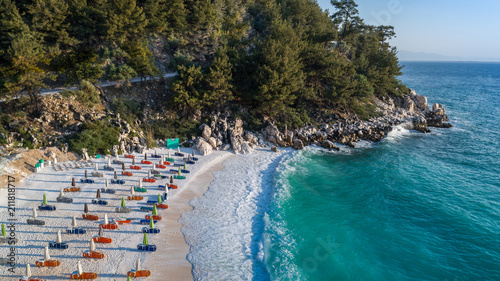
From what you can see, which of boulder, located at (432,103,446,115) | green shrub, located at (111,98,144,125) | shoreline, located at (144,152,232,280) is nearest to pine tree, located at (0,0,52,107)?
green shrub, located at (111,98,144,125)

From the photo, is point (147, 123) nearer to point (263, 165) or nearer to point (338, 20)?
point (263, 165)

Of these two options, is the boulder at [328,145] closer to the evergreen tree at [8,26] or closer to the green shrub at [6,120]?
the green shrub at [6,120]

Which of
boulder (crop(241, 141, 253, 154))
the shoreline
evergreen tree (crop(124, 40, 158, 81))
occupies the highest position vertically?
evergreen tree (crop(124, 40, 158, 81))

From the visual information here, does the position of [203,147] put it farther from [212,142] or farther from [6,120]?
[6,120]

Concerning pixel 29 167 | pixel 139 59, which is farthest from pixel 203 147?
pixel 29 167

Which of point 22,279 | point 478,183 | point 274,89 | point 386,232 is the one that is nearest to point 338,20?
point 274,89

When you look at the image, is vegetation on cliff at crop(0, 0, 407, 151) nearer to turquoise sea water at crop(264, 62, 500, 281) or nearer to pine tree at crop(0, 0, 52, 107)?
pine tree at crop(0, 0, 52, 107)
